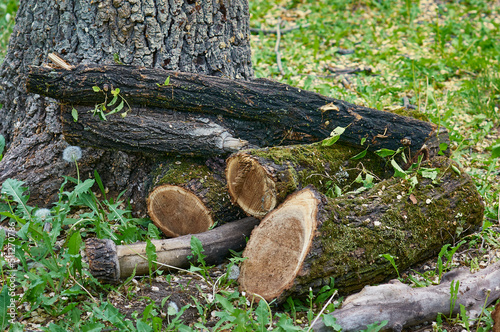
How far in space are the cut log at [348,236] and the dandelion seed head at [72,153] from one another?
4.86 ft

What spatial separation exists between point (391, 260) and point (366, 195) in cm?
44

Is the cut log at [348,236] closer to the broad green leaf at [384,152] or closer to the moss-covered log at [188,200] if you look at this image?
the broad green leaf at [384,152]

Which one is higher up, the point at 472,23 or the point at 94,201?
the point at 472,23

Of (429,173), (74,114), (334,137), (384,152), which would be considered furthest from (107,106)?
(429,173)

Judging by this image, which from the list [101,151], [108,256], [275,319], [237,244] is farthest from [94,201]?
[275,319]

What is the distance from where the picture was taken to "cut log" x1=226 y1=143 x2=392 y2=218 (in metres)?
2.65

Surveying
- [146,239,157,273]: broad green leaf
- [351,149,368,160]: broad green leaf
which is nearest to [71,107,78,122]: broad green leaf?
[146,239,157,273]: broad green leaf

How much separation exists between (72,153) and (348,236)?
6.51 feet

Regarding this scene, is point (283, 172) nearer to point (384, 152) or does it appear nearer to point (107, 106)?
point (384, 152)

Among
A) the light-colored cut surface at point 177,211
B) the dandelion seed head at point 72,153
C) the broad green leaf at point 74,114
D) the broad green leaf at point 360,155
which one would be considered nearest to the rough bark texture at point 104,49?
the dandelion seed head at point 72,153

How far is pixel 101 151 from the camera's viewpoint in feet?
10.8

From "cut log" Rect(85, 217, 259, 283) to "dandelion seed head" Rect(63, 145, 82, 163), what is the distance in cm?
96

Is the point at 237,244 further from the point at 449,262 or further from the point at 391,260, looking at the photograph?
the point at 449,262

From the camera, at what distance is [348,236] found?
2.53m
